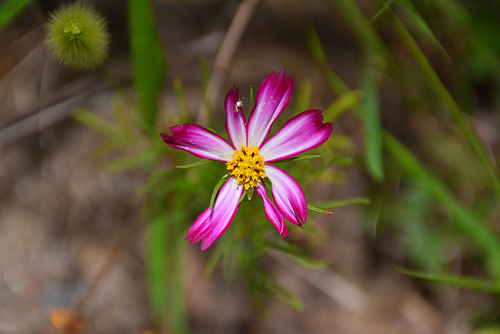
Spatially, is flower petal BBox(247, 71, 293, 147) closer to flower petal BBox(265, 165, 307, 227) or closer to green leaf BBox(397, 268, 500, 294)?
flower petal BBox(265, 165, 307, 227)

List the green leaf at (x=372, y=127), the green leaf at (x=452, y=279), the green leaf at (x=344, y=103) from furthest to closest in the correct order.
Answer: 1. the green leaf at (x=344, y=103)
2. the green leaf at (x=372, y=127)
3. the green leaf at (x=452, y=279)

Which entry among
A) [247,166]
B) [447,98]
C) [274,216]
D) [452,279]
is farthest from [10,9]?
[452,279]

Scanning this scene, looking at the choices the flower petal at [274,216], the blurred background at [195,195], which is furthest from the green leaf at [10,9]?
the flower petal at [274,216]

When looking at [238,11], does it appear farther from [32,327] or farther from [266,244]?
[32,327]

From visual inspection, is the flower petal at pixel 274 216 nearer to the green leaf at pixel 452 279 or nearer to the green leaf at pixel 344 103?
the green leaf at pixel 452 279

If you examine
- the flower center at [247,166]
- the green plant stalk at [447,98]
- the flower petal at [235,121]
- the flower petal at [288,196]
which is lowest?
the flower petal at [288,196]
